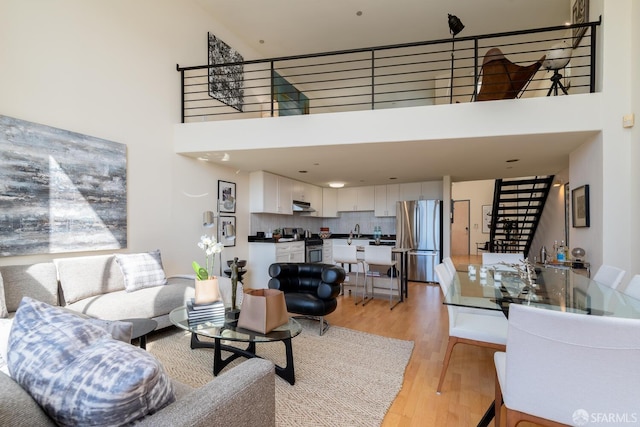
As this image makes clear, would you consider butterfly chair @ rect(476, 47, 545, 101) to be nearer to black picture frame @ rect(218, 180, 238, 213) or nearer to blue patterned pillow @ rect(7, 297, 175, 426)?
black picture frame @ rect(218, 180, 238, 213)

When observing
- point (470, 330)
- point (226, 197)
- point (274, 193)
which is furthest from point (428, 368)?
point (274, 193)

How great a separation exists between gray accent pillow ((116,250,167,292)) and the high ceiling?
1.61 metres

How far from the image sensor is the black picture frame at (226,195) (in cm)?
495

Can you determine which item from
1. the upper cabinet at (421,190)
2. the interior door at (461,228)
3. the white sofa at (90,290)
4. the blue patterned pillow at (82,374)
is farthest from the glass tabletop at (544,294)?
the interior door at (461,228)

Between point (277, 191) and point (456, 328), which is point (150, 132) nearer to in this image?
point (277, 191)

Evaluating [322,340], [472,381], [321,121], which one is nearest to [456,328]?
[472,381]

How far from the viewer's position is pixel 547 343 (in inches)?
46.7

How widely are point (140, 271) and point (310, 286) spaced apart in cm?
190

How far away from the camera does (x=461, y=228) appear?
1205cm

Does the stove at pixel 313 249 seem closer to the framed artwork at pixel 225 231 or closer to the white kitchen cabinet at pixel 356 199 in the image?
the white kitchen cabinet at pixel 356 199

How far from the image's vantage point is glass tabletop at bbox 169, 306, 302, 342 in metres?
2.09

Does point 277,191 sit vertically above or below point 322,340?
above

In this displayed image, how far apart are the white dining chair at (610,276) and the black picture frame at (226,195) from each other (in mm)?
4506

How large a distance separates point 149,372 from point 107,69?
3758 millimetres
